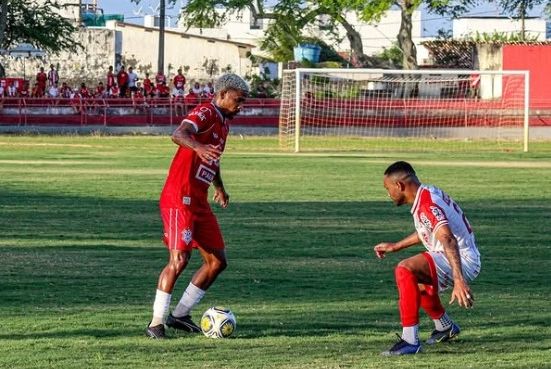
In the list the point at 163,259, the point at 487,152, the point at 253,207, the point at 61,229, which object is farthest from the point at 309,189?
the point at 487,152

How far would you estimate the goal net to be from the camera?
49031mm

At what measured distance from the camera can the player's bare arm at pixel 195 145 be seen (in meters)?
9.54

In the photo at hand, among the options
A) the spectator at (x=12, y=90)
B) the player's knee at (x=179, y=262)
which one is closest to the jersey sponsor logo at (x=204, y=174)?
the player's knee at (x=179, y=262)

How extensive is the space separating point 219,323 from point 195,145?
1249 millimetres

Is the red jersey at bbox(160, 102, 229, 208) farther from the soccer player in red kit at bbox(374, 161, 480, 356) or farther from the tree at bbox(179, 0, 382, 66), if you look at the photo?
the tree at bbox(179, 0, 382, 66)

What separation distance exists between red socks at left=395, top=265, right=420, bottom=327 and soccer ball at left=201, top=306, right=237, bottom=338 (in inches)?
51.5

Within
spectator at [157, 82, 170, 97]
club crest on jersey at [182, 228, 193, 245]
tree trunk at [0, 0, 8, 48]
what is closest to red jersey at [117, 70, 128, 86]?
spectator at [157, 82, 170, 97]

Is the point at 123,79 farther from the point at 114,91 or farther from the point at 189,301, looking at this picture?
the point at 189,301

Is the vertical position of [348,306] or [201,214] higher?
[201,214]

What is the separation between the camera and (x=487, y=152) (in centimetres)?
4147

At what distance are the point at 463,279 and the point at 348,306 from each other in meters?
2.63

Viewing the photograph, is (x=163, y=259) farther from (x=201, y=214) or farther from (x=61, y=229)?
(x=201, y=214)

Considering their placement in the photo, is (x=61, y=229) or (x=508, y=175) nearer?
(x=61, y=229)

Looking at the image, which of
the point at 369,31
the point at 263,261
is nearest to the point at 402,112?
the point at 263,261
